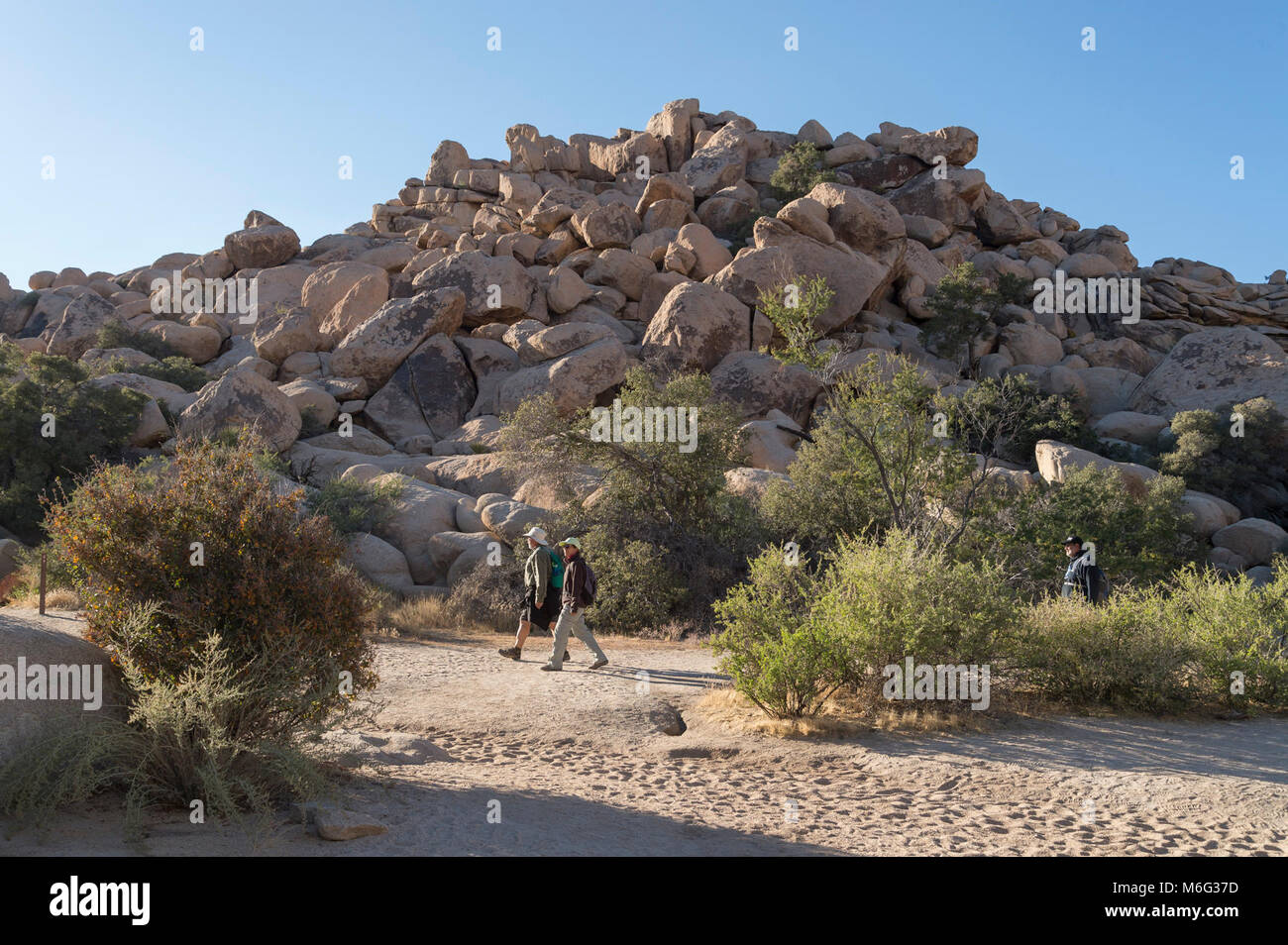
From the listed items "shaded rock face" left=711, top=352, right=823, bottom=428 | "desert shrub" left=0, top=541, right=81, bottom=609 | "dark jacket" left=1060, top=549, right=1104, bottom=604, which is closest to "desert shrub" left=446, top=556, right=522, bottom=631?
"desert shrub" left=0, top=541, right=81, bottom=609

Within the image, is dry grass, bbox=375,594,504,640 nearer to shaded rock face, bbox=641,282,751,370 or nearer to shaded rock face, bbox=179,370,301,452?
shaded rock face, bbox=179,370,301,452

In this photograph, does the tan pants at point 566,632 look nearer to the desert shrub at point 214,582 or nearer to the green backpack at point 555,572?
the green backpack at point 555,572

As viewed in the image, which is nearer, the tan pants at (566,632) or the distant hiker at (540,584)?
the tan pants at (566,632)

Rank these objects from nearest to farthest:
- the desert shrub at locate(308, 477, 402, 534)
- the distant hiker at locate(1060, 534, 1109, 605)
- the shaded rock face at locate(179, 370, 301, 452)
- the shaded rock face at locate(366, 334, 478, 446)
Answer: the distant hiker at locate(1060, 534, 1109, 605) → the desert shrub at locate(308, 477, 402, 534) → the shaded rock face at locate(179, 370, 301, 452) → the shaded rock face at locate(366, 334, 478, 446)

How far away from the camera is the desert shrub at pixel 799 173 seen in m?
42.9

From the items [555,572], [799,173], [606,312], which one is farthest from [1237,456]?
[799,173]

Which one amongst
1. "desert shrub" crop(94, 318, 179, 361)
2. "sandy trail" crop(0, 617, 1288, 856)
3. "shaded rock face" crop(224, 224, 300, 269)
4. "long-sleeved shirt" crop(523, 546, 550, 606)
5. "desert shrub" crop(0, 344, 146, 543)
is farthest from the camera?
"shaded rock face" crop(224, 224, 300, 269)

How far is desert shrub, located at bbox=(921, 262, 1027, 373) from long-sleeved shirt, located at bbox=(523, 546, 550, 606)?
86.2ft

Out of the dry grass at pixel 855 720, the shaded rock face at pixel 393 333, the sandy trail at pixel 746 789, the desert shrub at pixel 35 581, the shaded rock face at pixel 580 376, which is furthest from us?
the shaded rock face at pixel 393 333

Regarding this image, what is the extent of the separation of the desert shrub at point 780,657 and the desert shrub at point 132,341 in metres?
30.3

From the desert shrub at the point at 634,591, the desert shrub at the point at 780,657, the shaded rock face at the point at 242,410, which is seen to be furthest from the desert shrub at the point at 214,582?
the shaded rock face at the point at 242,410

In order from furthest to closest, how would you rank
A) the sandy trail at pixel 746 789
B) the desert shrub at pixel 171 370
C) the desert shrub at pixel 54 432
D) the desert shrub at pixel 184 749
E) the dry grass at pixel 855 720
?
the desert shrub at pixel 171 370
the desert shrub at pixel 54 432
the dry grass at pixel 855 720
the sandy trail at pixel 746 789
the desert shrub at pixel 184 749

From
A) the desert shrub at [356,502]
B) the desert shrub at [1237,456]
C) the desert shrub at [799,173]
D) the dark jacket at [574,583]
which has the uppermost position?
the desert shrub at [799,173]

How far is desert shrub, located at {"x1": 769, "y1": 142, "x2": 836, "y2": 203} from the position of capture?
141ft
